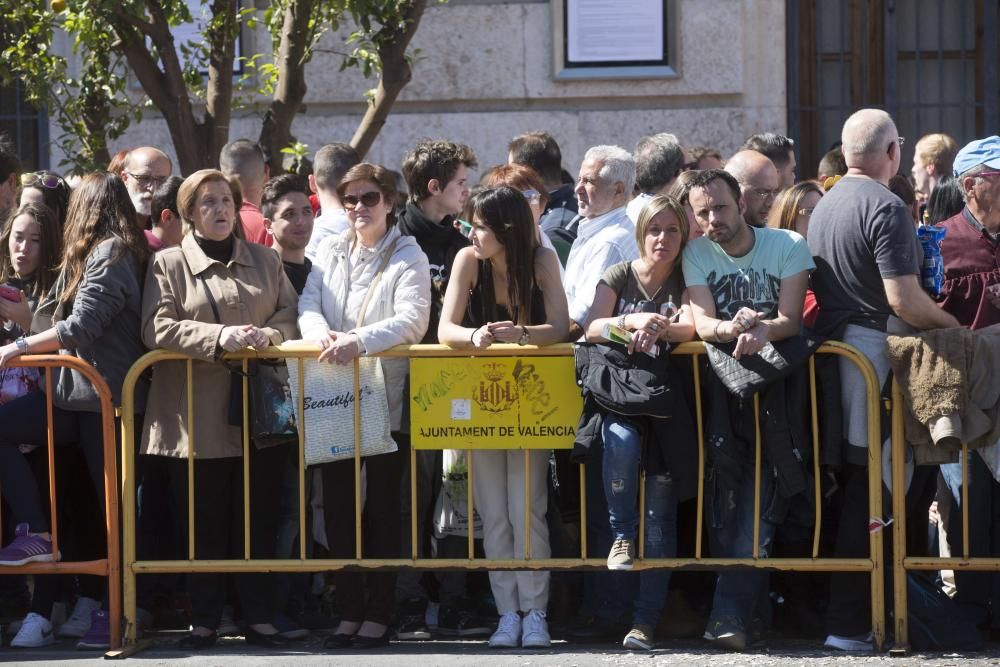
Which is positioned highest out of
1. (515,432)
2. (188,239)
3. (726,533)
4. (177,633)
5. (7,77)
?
(7,77)

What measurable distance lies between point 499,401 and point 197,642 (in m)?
1.59

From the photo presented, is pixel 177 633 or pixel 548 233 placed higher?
pixel 548 233

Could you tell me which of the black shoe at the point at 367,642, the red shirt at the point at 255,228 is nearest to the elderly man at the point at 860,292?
the black shoe at the point at 367,642

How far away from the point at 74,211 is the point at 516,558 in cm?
237

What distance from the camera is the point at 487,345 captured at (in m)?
5.99

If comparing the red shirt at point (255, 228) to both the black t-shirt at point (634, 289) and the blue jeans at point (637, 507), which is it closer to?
the black t-shirt at point (634, 289)

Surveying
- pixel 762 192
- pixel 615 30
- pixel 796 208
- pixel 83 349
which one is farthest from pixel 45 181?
pixel 615 30

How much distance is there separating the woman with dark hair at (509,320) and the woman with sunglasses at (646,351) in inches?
10.4

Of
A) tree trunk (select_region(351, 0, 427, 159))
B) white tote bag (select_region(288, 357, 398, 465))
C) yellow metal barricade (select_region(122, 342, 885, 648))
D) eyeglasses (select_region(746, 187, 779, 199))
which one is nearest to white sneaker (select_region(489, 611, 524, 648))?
yellow metal barricade (select_region(122, 342, 885, 648))

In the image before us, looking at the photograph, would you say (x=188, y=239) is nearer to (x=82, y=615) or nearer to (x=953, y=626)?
(x=82, y=615)

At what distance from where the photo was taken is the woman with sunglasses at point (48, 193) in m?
6.70

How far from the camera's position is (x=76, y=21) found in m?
7.98

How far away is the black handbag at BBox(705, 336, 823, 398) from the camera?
5785mm

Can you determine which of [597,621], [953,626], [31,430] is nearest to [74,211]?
[31,430]
